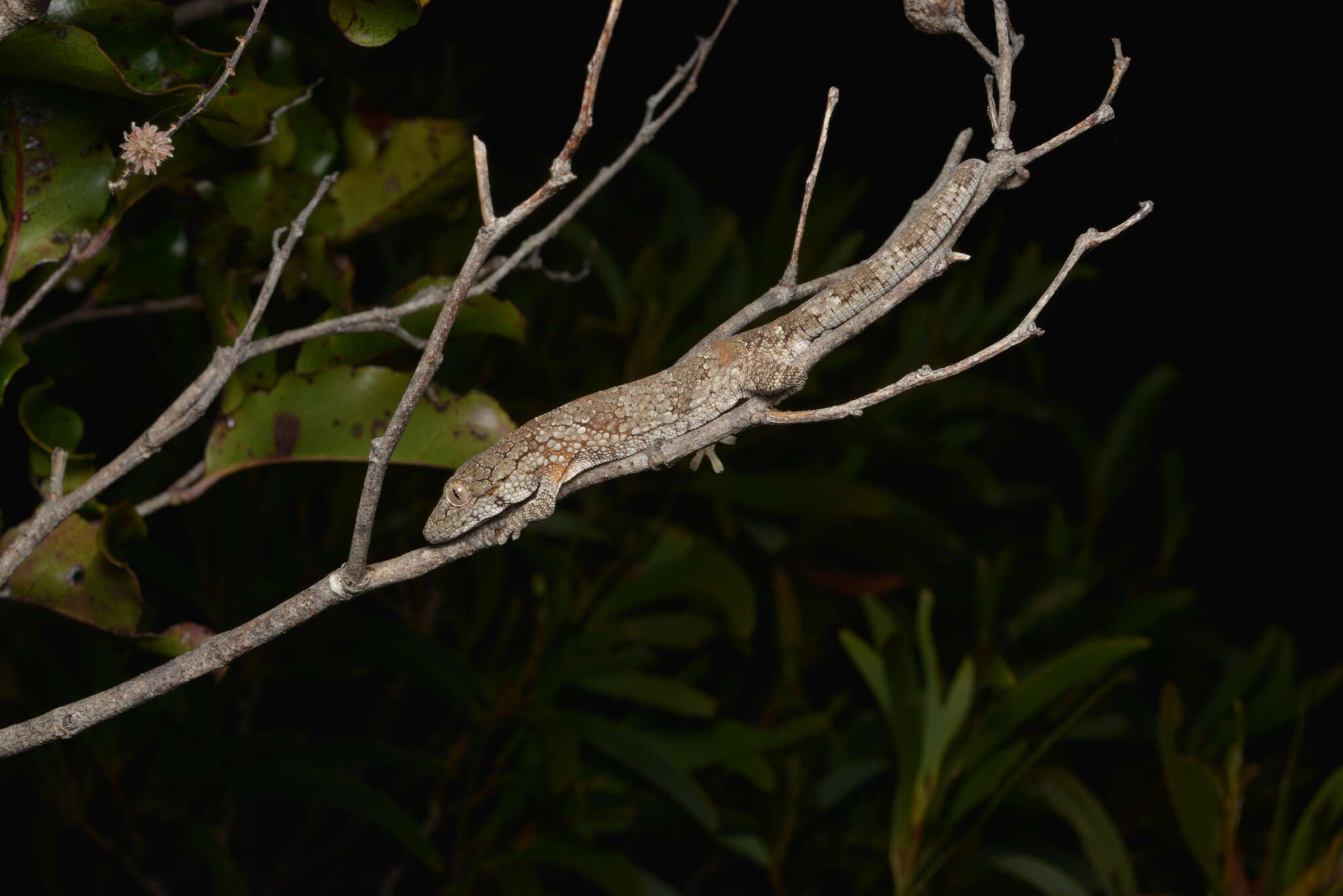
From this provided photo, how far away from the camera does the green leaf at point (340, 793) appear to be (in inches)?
60.6

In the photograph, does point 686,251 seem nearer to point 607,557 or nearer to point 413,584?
point 607,557

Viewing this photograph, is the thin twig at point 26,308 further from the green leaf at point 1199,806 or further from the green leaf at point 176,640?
the green leaf at point 1199,806

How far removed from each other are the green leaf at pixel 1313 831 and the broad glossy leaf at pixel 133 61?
185 cm

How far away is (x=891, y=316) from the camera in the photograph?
2773mm

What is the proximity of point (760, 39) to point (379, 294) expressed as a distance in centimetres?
119

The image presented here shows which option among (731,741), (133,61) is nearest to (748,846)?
(731,741)

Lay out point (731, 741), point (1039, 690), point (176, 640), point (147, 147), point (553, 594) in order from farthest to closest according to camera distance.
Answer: point (553, 594) < point (731, 741) < point (1039, 690) < point (176, 640) < point (147, 147)

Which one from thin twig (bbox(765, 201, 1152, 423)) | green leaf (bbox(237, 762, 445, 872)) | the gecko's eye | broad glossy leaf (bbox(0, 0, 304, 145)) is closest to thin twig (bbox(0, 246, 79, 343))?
broad glossy leaf (bbox(0, 0, 304, 145))

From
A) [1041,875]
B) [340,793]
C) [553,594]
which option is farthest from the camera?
[553,594]

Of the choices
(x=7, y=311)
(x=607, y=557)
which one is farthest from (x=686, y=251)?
(x=7, y=311)

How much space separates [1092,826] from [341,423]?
1523 millimetres

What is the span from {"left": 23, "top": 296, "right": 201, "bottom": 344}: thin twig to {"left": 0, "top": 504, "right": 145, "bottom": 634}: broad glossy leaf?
0.27m

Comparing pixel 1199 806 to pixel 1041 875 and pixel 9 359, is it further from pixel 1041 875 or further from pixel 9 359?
pixel 9 359

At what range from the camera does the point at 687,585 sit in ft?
6.40
